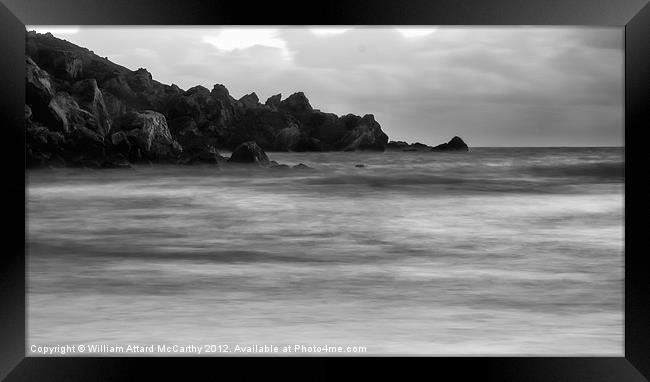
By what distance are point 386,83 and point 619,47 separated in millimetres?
2031

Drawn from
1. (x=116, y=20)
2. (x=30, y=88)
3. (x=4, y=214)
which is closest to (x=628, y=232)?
(x=116, y=20)

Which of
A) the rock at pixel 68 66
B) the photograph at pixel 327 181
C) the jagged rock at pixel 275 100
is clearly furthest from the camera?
the rock at pixel 68 66

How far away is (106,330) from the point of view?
4.34 m

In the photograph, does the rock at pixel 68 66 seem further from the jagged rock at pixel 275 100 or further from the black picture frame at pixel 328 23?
the black picture frame at pixel 328 23

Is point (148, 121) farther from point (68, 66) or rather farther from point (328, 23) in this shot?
point (328, 23)

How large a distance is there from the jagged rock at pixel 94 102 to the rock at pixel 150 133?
115 mm

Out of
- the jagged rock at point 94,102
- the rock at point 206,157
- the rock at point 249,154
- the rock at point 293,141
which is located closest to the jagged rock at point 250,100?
the rock at point 293,141

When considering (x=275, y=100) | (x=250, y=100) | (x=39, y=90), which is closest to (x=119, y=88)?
(x=39, y=90)

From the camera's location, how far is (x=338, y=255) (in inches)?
218

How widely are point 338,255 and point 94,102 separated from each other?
2386 mm

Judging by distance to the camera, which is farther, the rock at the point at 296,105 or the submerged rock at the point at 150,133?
the submerged rock at the point at 150,133

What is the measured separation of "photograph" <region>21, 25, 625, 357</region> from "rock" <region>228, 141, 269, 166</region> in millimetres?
17

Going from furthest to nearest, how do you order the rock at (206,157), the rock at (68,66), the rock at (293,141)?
the rock at (206,157) < the rock at (293,141) < the rock at (68,66)

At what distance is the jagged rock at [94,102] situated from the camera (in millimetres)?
6086
